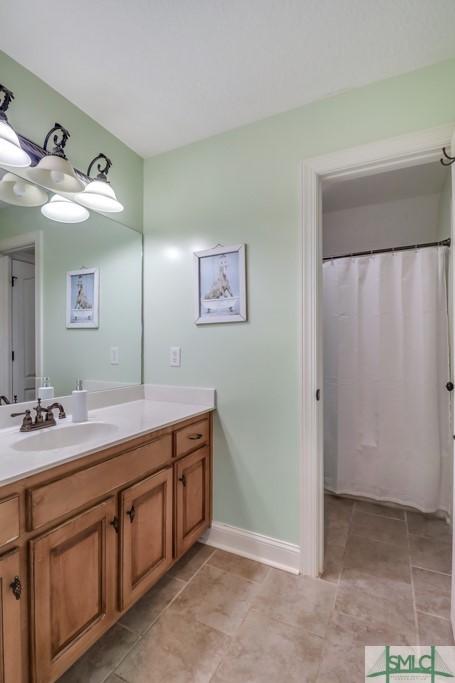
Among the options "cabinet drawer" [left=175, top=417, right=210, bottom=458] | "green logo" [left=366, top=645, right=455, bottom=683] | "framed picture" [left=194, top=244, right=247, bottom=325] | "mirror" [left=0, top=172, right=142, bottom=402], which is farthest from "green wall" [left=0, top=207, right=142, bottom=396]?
"green logo" [left=366, top=645, right=455, bottom=683]

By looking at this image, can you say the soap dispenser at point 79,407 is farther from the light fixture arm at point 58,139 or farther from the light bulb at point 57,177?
the light fixture arm at point 58,139

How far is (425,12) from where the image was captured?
1179 millimetres

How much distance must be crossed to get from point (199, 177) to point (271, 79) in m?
0.64

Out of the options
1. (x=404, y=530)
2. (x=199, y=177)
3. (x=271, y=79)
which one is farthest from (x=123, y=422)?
(x=404, y=530)

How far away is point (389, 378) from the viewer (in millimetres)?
2342

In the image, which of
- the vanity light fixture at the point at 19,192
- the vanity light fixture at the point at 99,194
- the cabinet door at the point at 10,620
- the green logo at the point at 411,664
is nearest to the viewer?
the cabinet door at the point at 10,620

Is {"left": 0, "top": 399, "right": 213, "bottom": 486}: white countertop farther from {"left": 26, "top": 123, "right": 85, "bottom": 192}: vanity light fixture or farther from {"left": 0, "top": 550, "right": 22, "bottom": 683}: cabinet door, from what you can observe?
{"left": 26, "top": 123, "right": 85, "bottom": 192}: vanity light fixture

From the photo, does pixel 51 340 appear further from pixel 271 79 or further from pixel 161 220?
pixel 271 79

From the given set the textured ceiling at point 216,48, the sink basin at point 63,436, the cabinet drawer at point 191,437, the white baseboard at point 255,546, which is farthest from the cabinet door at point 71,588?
the textured ceiling at point 216,48

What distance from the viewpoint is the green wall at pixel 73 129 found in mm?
1396

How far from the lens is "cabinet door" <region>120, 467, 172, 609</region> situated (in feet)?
4.07

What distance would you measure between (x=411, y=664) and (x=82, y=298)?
221 centimetres

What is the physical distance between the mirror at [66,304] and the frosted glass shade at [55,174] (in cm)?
17

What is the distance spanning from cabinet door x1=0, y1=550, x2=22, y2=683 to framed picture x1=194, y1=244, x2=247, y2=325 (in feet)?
4.43
